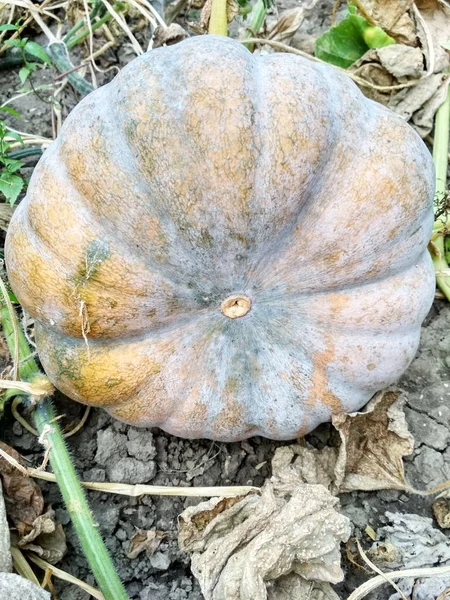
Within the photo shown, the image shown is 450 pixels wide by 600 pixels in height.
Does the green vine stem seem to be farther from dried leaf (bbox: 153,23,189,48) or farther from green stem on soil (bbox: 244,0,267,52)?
green stem on soil (bbox: 244,0,267,52)

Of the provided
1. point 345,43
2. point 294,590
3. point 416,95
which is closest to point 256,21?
point 345,43

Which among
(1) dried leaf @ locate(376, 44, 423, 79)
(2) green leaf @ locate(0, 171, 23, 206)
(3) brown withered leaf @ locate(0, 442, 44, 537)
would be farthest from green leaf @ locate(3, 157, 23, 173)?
(1) dried leaf @ locate(376, 44, 423, 79)

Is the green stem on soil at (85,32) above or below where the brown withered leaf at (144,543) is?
above

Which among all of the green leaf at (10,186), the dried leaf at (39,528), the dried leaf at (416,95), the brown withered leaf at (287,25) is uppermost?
the green leaf at (10,186)

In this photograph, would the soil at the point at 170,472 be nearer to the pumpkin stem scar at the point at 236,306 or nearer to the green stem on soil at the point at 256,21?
the pumpkin stem scar at the point at 236,306

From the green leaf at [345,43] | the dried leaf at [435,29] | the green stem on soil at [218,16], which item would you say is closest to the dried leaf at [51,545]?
the green stem on soil at [218,16]

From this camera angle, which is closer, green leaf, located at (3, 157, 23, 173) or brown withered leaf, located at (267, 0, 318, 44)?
green leaf, located at (3, 157, 23, 173)

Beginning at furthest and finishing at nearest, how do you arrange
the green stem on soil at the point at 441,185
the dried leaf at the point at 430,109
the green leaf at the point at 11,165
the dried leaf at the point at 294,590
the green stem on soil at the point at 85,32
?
the green stem on soil at the point at 85,32, the dried leaf at the point at 430,109, the green stem on soil at the point at 441,185, the green leaf at the point at 11,165, the dried leaf at the point at 294,590
